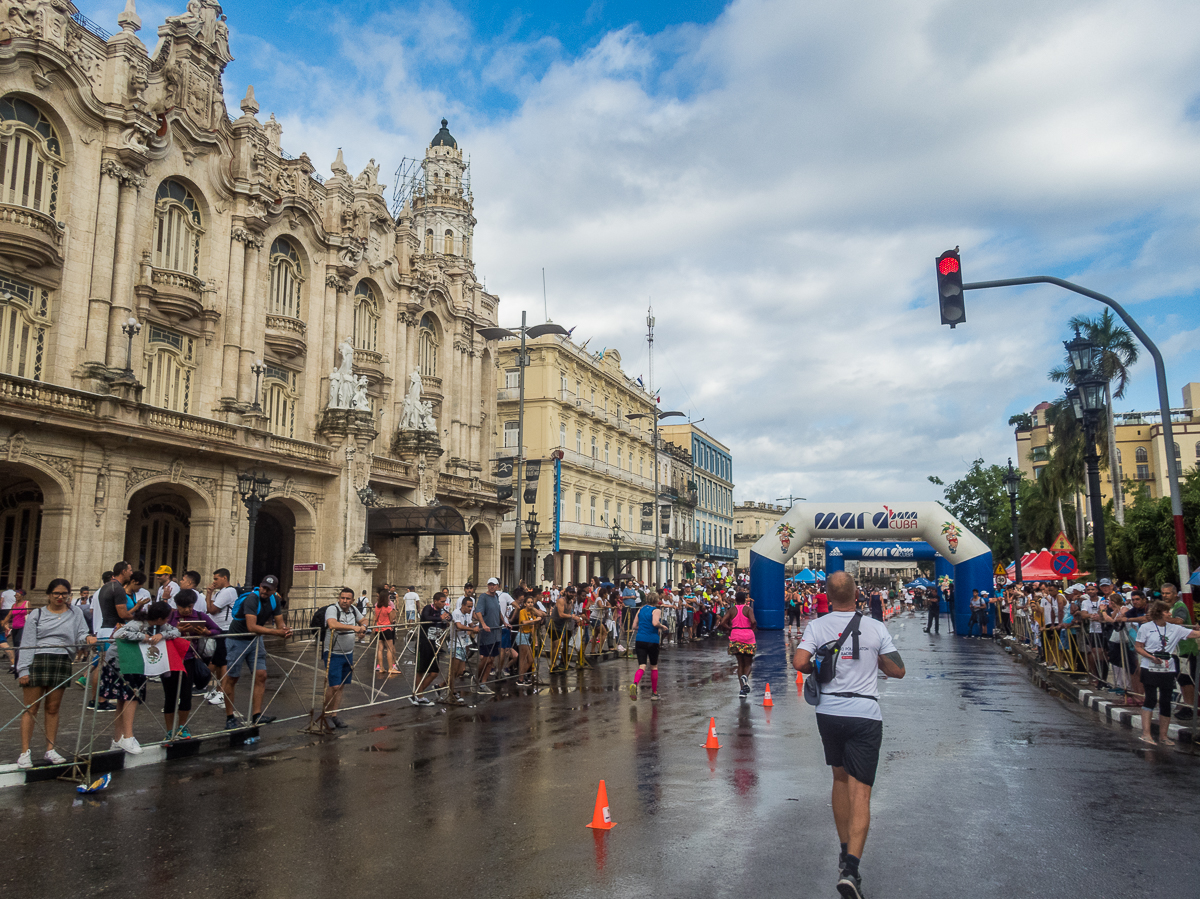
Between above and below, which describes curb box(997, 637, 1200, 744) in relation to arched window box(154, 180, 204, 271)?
below

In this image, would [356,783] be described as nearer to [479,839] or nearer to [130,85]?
[479,839]

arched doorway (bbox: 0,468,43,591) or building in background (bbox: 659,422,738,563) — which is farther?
building in background (bbox: 659,422,738,563)

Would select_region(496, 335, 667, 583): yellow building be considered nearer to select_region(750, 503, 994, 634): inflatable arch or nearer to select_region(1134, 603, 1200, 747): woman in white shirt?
select_region(750, 503, 994, 634): inflatable arch

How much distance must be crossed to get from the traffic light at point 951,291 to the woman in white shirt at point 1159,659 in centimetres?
410

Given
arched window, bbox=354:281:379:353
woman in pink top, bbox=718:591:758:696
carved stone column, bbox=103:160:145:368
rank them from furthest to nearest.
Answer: arched window, bbox=354:281:379:353 → carved stone column, bbox=103:160:145:368 → woman in pink top, bbox=718:591:758:696

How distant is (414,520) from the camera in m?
30.2

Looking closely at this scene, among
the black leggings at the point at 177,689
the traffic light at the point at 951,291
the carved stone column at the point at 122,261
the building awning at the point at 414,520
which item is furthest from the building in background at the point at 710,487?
the black leggings at the point at 177,689

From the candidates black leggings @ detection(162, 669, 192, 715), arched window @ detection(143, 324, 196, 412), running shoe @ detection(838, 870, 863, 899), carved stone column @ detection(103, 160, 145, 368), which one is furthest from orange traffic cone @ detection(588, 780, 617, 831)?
arched window @ detection(143, 324, 196, 412)

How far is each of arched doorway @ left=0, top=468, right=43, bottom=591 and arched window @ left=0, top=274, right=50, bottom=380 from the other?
3.42m

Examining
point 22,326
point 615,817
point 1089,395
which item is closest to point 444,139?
point 22,326

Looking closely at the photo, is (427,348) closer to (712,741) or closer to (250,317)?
(250,317)

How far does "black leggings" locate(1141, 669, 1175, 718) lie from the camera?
9711 millimetres

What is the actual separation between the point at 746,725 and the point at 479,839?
5556mm

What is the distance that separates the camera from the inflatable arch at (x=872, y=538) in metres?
30.6
